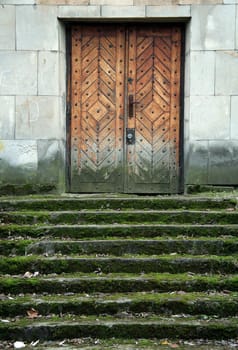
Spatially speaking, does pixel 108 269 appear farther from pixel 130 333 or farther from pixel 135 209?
pixel 135 209

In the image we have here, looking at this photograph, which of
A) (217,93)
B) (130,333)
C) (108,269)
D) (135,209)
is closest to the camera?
(130,333)

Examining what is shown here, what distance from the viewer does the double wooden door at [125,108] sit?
7340 mm

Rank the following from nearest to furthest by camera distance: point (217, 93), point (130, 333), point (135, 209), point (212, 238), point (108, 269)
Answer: point (130, 333), point (108, 269), point (212, 238), point (135, 209), point (217, 93)

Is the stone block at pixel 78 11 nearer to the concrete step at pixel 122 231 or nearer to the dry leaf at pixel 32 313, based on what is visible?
the concrete step at pixel 122 231

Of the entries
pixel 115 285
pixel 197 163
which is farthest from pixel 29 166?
pixel 115 285

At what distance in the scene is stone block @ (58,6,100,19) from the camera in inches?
277

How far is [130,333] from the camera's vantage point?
4.11 m

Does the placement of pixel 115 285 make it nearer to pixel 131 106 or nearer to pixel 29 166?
pixel 29 166

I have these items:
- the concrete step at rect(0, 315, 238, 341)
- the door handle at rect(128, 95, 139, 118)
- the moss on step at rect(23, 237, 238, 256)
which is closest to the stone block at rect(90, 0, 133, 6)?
the door handle at rect(128, 95, 139, 118)

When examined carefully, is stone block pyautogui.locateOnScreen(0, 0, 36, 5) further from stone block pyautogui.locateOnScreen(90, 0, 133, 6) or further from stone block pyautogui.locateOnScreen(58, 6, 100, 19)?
stone block pyautogui.locateOnScreen(90, 0, 133, 6)

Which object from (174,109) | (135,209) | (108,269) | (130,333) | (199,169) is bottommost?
(130,333)

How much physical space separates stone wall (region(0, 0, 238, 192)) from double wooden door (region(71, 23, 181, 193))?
1.16 feet

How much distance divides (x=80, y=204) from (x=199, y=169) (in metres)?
1.81

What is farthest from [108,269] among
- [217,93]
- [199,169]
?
[217,93]
